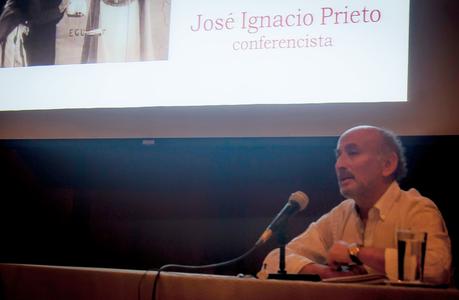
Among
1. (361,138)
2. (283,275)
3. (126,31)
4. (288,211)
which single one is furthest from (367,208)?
(126,31)

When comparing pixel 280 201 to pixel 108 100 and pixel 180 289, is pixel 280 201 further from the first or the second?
pixel 180 289

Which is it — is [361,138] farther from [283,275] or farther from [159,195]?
[159,195]

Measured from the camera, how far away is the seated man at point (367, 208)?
1.99 metres

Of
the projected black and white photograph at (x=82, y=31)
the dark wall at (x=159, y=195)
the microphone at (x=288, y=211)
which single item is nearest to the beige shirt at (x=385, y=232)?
the microphone at (x=288, y=211)

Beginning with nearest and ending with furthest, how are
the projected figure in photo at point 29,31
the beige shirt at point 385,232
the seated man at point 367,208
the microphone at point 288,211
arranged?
1. the microphone at point 288,211
2. the beige shirt at point 385,232
3. the seated man at point 367,208
4. the projected figure in photo at point 29,31

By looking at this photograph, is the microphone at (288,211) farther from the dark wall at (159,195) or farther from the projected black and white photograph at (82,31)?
the projected black and white photograph at (82,31)

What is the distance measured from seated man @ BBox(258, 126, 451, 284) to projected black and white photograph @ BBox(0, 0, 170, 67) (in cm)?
110

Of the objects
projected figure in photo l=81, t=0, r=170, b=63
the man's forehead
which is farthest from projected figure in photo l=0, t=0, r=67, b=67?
the man's forehead

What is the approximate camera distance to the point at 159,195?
3.13 metres

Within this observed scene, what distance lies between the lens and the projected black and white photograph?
2758 mm

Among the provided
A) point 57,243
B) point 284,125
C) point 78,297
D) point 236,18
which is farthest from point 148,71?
point 78,297

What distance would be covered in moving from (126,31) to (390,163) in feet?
4.85

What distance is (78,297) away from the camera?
5.02 feet

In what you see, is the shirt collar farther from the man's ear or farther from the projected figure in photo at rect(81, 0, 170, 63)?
the projected figure in photo at rect(81, 0, 170, 63)
